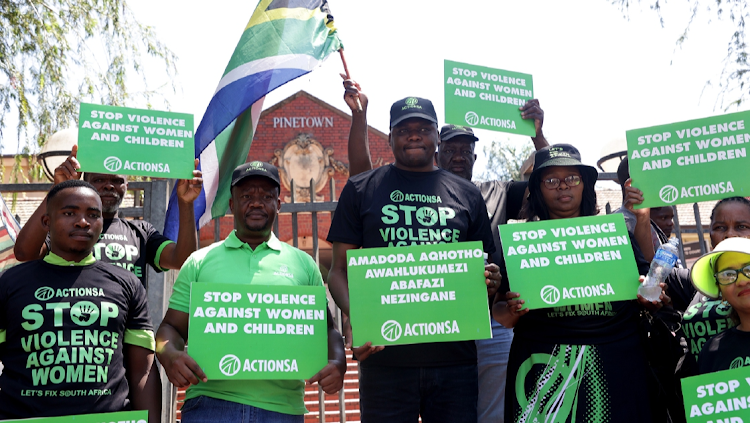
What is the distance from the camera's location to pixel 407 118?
11.5ft

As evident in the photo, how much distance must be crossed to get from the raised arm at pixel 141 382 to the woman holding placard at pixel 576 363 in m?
1.68

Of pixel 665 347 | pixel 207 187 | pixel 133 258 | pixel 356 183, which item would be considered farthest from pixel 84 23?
pixel 665 347

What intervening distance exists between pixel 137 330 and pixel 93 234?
19.5 inches

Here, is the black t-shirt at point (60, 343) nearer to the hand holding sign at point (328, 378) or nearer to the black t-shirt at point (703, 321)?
the hand holding sign at point (328, 378)

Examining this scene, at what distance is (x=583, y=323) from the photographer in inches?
121

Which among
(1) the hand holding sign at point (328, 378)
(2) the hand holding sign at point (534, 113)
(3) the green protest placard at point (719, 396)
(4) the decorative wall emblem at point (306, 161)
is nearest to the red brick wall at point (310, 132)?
(4) the decorative wall emblem at point (306, 161)

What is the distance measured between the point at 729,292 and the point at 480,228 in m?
1.21

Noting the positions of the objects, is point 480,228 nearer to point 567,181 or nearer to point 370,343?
point 567,181

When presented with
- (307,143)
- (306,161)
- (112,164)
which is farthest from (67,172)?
(307,143)

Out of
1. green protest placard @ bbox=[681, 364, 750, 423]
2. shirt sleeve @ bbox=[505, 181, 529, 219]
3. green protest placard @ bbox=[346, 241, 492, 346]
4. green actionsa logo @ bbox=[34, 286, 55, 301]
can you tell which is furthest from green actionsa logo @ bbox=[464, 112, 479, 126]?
green actionsa logo @ bbox=[34, 286, 55, 301]

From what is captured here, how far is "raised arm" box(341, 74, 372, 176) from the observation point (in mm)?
4055

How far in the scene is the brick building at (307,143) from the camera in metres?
19.1

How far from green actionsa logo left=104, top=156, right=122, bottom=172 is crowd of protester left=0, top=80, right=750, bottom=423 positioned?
6.6 inches

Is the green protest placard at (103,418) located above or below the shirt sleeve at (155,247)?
below
